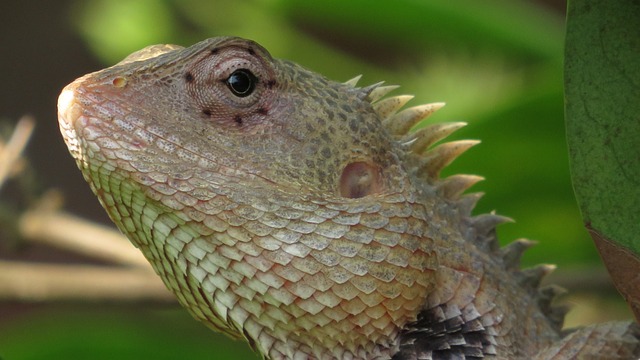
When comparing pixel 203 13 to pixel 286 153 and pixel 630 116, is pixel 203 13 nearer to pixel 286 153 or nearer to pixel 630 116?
pixel 286 153

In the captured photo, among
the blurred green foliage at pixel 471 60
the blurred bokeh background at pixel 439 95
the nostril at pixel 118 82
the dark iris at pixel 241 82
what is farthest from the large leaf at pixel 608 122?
the blurred green foliage at pixel 471 60

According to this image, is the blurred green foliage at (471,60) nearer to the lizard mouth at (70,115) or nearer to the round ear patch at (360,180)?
the round ear patch at (360,180)

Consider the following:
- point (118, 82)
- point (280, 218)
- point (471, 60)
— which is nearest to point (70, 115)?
point (118, 82)

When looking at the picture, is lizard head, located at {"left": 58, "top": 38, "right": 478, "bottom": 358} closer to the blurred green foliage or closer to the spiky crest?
the spiky crest

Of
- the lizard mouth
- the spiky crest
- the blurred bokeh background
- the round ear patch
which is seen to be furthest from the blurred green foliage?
the lizard mouth

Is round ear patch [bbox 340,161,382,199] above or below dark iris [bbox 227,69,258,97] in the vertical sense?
below
